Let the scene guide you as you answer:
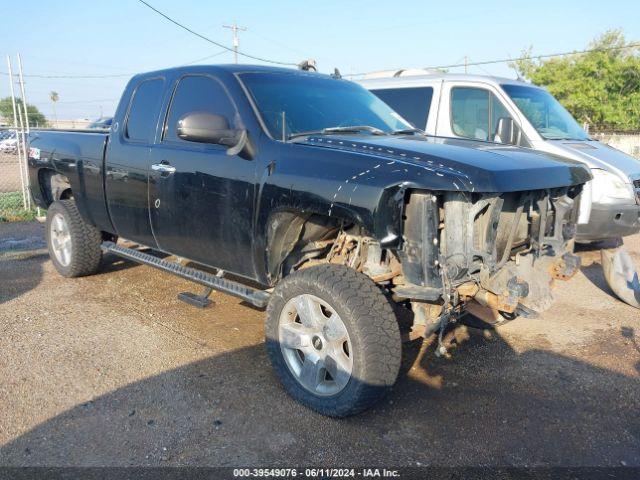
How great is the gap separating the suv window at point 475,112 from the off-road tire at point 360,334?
179 inches

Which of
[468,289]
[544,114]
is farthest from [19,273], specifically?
[544,114]

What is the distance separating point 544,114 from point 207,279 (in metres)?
5.25

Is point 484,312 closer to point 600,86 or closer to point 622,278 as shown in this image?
point 622,278

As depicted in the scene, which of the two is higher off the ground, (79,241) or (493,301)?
(493,301)

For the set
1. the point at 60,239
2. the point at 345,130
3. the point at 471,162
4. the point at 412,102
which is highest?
the point at 412,102

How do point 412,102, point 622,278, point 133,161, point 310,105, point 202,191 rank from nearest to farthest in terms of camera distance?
1. point 202,191
2. point 310,105
3. point 133,161
4. point 622,278
5. point 412,102

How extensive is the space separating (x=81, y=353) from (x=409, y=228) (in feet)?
8.74

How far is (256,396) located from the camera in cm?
354

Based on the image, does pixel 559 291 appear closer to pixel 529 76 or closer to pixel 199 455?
pixel 199 455

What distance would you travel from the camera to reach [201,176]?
3902mm

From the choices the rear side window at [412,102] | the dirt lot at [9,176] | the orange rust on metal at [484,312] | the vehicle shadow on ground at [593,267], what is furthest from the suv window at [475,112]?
the dirt lot at [9,176]

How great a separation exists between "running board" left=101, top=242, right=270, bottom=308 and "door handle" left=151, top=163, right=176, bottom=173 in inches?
31.5

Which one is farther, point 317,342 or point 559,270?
point 559,270

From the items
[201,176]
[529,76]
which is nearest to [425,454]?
[201,176]
